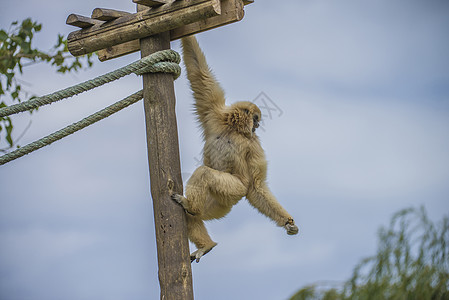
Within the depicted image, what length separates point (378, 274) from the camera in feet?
10.1

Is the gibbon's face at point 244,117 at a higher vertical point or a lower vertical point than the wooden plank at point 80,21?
lower

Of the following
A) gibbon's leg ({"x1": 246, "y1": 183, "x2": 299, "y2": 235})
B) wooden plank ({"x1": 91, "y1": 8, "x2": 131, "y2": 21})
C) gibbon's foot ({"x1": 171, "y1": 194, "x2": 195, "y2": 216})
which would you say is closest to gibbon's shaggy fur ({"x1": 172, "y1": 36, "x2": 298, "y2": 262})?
gibbon's leg ({"x1": 246, "y1": 183, "x2": 299, "y2": 235})

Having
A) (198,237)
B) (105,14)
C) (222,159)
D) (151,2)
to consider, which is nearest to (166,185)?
(198,237)

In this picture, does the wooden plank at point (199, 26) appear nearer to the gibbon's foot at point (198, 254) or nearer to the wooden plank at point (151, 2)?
the wooden plank at point (151, 2)

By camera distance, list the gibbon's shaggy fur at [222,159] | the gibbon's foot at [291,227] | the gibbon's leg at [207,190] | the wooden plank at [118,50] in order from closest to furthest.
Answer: the gibbon's leg at [207,190] < the gibbon's shaggy fur at [222,159] < the gibbon's foot at [291,227] < the wooden plank at [118,50]

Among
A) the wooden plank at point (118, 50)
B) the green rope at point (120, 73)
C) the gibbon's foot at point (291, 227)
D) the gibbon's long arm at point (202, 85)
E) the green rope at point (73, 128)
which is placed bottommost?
the gibbon's foot at point (291, 227)

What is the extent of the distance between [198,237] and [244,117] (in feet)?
4.91

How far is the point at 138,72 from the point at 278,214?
2.05 metres

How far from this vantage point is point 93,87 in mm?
5340

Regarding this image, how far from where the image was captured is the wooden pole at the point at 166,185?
5023 mm

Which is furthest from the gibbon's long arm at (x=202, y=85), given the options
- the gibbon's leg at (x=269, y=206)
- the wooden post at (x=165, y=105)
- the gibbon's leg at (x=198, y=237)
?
the gibbon's leg at (x=198, y=237)

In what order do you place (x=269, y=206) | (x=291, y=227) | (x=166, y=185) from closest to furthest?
(x=166, y=185) < (x=291, y=227) < (x=269, y=206)

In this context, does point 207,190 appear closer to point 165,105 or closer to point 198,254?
point 198,254

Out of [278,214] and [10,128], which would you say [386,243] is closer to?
[278,214]
